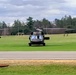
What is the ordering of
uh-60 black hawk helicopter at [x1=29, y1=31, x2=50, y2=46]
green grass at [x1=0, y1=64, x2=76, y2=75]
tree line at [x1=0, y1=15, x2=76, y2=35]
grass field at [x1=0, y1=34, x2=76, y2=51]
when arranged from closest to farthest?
green grass at [x1=0, y1=64, x2=76, y2=75] → grass field at [x1=0, y1=34, x2=76, y2=51] → uh-60 black hawk helicopter at [x1=29, y1=31, x2=50, y2=46] → tree line at [x1=0, y1=15, x2=76, y2=35]

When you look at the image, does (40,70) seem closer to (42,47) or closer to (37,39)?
(42,47)

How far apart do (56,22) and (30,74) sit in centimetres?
15636

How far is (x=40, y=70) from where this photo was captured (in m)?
12.8

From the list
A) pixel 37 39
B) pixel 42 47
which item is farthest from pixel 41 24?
pixel 42 47

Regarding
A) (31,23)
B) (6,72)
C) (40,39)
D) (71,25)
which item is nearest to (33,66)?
(6,72)

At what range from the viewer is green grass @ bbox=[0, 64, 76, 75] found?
12.2 meters

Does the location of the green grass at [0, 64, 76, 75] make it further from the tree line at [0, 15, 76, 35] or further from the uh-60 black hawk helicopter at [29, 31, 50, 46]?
the tree line at [0, 15, 76, 35]

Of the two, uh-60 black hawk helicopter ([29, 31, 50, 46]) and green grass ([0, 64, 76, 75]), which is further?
uh-60 black hawk helicopter ([29, 31, 50, 46])

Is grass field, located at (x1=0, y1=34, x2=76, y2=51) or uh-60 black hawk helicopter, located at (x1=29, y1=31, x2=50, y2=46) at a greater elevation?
uh-60 black hawk helicopter, located at (x1=29, y1=31, x2=50, y2=46)

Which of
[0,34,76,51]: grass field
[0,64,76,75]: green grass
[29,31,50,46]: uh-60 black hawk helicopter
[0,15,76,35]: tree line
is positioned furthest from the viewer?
[0,15,76,35]: tree line

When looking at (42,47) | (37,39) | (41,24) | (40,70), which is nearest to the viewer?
(40,70)

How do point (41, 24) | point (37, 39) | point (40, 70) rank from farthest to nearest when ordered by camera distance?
1. point (41, 24)
2. point (37, 39)
3. point (40, 70)

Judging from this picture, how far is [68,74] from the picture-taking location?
1178 cm

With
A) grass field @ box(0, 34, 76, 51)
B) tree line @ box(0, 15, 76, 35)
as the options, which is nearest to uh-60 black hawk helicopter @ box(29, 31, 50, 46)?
grass field @ box(0, 34, 76, 51)
